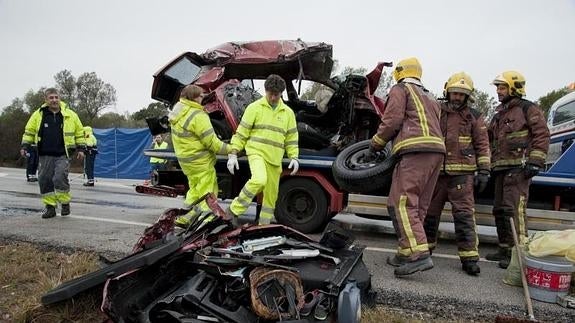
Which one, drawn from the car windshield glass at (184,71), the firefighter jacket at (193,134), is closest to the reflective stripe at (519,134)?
the firefighter jacket at (193,134)

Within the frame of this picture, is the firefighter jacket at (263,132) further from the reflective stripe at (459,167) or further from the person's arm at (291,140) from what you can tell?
the reflective stripe at (459,167)

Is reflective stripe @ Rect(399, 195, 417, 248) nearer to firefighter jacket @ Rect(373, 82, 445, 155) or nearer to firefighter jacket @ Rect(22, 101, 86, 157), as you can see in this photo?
firefighter jacket @ Rect(373, 82, 445, 155)

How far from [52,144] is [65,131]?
0.23 meters

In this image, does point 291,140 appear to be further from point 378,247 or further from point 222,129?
point 378,247

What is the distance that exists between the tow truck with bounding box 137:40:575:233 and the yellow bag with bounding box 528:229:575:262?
62.8 inches

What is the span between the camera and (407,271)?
3.60 m

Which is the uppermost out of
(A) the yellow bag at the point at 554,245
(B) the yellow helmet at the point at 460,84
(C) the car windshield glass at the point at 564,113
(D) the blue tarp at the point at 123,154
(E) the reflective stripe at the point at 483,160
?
(B) the yellow helmet at the point at 460,84

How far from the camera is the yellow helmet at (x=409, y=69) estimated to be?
4020mm

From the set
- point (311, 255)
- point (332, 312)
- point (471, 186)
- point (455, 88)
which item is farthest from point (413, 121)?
point (332, 312)

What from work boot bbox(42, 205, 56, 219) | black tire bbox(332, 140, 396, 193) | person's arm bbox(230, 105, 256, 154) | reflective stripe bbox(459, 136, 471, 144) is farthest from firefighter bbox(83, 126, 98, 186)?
reflective stripe bbox(459, 136, 471, 144)

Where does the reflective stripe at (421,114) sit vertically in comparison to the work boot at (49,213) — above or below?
above

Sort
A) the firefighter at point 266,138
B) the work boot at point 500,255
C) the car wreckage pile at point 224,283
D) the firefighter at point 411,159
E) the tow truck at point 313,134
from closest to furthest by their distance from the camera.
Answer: the car wreckage pile at point 224,283
the firefighter at point 411,159
the work boot at point 500,255
the firefighter at point 266,138
the tow truck at point 313,134

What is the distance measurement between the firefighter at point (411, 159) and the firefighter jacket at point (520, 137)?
39.2 inches

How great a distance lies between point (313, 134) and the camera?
19.1 feet
